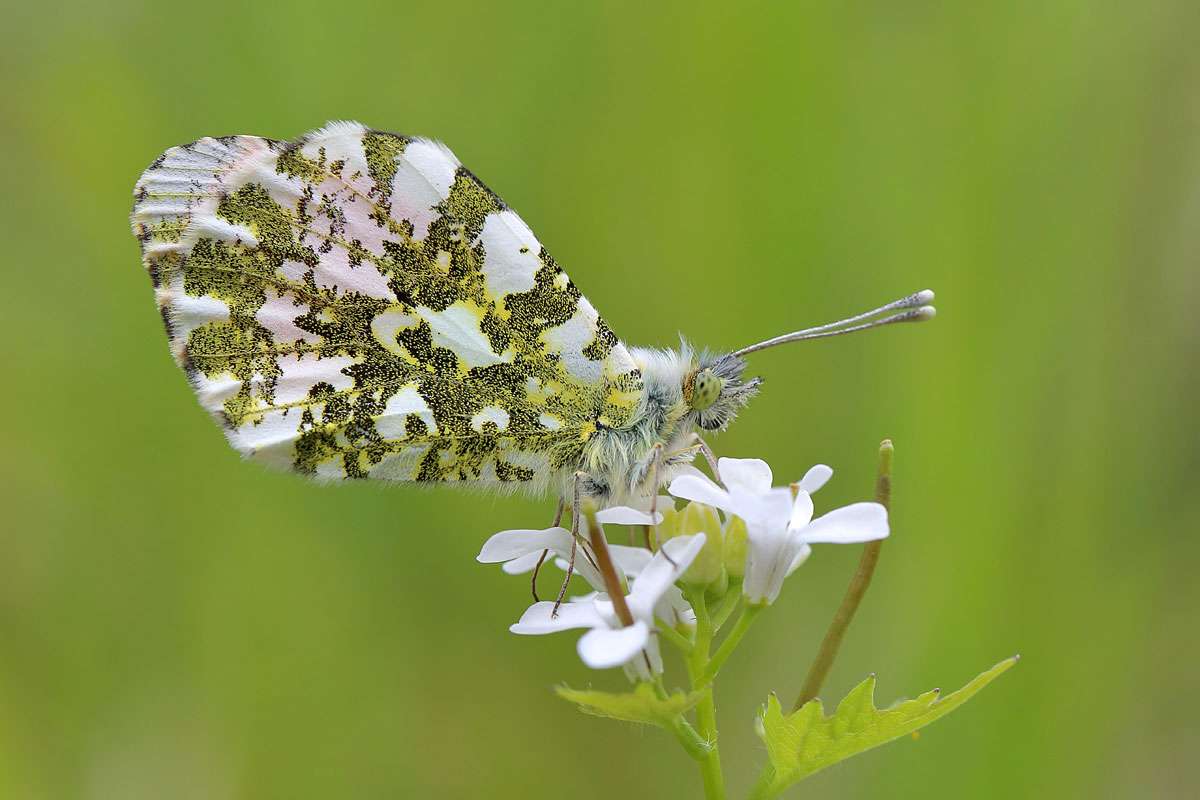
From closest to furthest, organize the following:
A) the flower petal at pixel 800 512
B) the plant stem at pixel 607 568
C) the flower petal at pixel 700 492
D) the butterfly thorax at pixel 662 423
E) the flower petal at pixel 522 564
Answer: the plant stem at pixel 607 568 → the flower petal at pixel 700 492 → the flower petal at pixel 800 512 → the flower petal at pixel 522 564 → the butterfly thorax at pixel 662 423

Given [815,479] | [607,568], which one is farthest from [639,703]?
[815,479]

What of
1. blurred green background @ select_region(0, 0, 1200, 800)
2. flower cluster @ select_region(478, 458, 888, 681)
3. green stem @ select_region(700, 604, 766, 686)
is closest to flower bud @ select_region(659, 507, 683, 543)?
flower cluster @ select_region(478, 458, 888, 681)

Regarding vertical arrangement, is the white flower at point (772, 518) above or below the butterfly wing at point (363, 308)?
below

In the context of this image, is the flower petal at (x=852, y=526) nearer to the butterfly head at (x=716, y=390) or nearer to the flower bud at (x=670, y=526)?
the flower bud at (x=670, y=526)

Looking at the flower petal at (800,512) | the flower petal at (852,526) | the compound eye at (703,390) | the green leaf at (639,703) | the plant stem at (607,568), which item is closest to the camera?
the green leaf at (639,703)

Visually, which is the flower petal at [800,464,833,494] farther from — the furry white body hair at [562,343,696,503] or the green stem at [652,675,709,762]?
the green stem at [652,675,709,762]

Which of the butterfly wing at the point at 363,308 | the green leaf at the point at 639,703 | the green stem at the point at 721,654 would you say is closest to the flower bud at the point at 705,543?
the green stem at the point at 721,654
